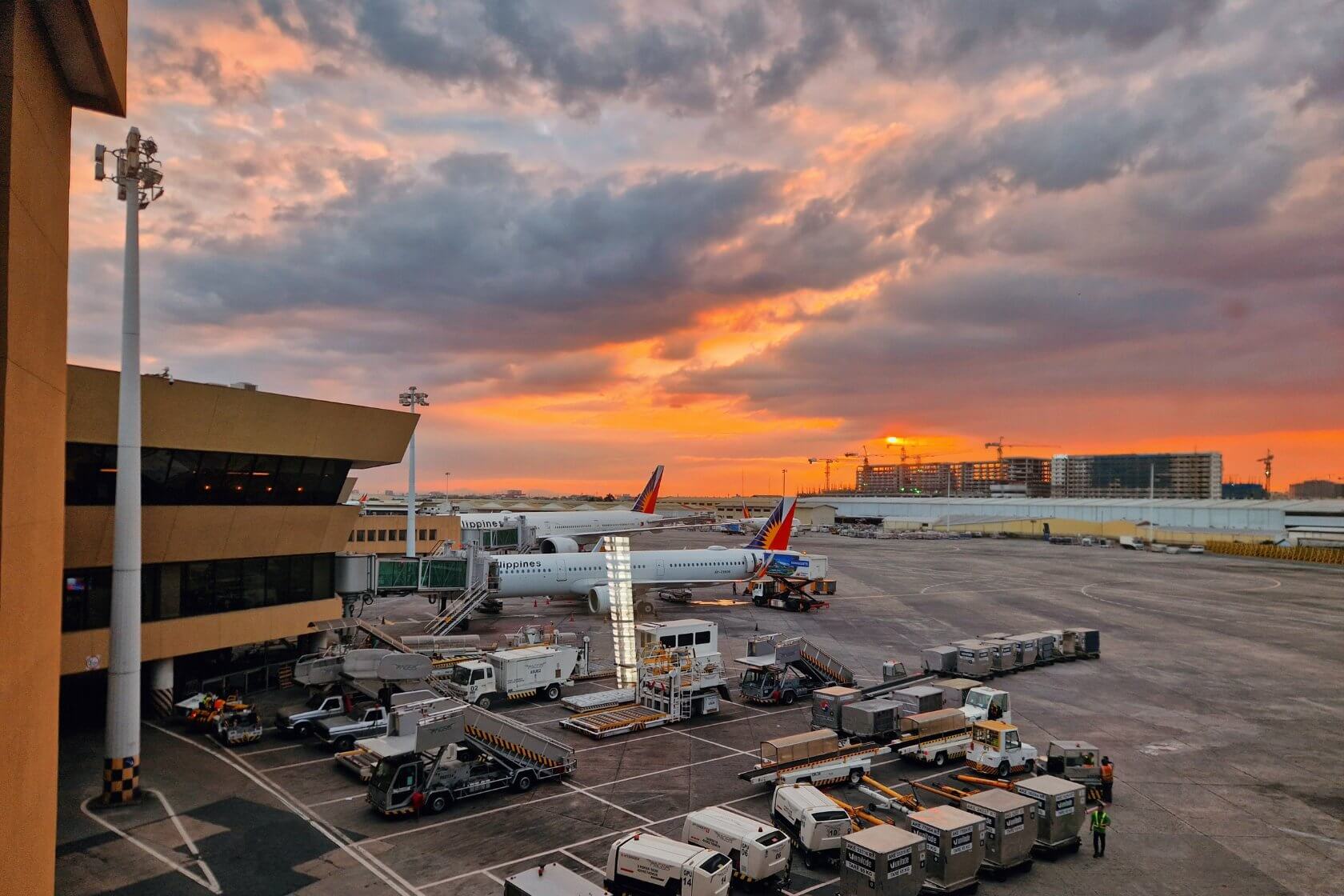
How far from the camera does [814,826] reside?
22016 mm

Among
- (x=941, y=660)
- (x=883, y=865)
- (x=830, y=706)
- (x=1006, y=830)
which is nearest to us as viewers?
(x=883, y=865)

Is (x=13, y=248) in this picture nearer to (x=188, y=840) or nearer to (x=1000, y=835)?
(x=188, y=840)

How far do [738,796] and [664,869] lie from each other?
8.72 metres

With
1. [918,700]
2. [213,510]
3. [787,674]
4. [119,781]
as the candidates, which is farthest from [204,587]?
[918,700]

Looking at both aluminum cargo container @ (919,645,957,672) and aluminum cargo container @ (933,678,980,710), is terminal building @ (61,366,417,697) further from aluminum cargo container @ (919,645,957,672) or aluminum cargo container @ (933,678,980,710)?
aluminum cargo container @ (919,645,957,672)

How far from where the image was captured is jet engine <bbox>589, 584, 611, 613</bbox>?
60156mm

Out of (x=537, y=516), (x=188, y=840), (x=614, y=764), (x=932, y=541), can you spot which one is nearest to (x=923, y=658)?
(x=614, y=764)

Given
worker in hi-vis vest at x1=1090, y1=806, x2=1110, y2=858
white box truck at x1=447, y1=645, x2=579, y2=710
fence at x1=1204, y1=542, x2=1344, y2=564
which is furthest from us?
fence at x1=1204, y1=542, x2=1344, y2=564

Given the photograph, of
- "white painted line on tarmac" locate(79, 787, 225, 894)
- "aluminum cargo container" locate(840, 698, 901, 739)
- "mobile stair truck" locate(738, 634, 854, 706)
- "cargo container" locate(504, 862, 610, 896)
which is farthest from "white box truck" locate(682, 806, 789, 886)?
"mobile stair truck" locate(738, 634, 854, 706)

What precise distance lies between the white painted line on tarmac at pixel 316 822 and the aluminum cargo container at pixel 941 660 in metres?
31.2

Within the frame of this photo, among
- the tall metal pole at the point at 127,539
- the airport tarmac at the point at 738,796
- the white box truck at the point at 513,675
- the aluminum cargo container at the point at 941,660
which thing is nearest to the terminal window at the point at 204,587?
the tall metal pole at the point at 127,539

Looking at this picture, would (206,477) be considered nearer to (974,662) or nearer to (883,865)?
(883,865)

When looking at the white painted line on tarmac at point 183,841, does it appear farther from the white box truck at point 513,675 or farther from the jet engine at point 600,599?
the jet engine at point 600,599

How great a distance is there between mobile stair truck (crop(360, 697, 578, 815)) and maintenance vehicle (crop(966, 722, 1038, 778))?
1469 cm
